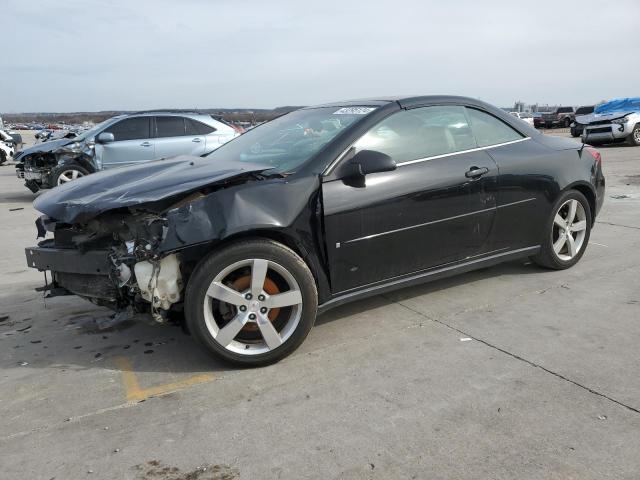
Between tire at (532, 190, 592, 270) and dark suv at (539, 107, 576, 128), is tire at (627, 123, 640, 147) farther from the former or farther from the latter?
dark suv at (539, 107, 576, 128)

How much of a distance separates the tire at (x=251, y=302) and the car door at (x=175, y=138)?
8037 mm

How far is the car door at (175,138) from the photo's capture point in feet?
35.5

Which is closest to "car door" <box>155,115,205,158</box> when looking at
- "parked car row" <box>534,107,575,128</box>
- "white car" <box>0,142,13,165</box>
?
"white car" <box>0,142,13,165</box>

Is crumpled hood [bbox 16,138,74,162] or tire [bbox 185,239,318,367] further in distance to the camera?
crumpled hood [bbox 16,138,74,162]

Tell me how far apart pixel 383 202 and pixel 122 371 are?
1.95 meters

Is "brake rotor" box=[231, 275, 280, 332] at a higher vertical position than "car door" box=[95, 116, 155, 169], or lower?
lower

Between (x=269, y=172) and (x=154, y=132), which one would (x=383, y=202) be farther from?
(x=154, y=132)

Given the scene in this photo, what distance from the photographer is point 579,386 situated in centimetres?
295

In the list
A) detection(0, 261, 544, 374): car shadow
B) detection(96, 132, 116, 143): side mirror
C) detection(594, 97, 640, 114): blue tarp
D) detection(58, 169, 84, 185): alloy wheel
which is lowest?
detection(0, 261, 544, 374): car shadow

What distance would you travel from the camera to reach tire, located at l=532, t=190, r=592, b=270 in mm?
4695

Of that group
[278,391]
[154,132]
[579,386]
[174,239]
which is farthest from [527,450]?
[154,132]

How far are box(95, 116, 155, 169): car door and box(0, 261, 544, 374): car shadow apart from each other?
20.9 feet

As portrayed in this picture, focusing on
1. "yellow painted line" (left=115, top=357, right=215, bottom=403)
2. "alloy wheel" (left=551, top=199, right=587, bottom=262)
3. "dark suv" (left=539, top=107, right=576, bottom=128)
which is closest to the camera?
"yellow painted line" (left=115, top=357, right=215, bottom=403)

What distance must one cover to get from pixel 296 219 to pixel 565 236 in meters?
2.80
